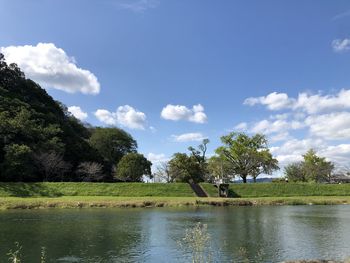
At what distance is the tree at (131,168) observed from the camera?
102688mm

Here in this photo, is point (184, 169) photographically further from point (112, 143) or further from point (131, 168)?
point (112, 143)

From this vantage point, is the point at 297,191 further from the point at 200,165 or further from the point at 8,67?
the point at 8,67

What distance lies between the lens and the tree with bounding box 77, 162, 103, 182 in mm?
97750

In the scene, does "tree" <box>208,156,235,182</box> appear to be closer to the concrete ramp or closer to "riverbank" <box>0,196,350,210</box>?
the concrete ramp

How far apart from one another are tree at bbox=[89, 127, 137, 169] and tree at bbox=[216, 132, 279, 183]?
146 ft

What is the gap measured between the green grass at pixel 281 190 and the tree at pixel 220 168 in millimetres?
18704

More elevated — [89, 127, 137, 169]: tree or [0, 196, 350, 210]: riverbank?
[89, 127, 137, 169]: tree

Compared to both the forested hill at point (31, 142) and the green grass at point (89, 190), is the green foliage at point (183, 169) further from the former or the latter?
the green grass at point (89, 190)

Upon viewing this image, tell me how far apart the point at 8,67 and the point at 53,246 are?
123 metres

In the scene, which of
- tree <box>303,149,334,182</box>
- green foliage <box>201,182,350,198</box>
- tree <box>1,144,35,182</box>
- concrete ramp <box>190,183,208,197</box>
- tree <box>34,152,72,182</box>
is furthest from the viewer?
tree <box>303,149,334,182</box>

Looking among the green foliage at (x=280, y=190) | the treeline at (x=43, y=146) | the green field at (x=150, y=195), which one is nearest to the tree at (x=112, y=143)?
the treeline at (x=43, y=146)

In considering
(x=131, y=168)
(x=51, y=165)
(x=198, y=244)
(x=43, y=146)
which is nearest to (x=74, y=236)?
(x=198, y=244)

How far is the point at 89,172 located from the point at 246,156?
39.2 meters

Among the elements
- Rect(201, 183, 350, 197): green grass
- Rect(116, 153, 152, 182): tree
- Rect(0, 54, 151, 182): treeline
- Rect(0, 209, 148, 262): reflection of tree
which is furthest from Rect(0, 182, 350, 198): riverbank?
Rect(0, 209, 148, 262): reflection of tree
